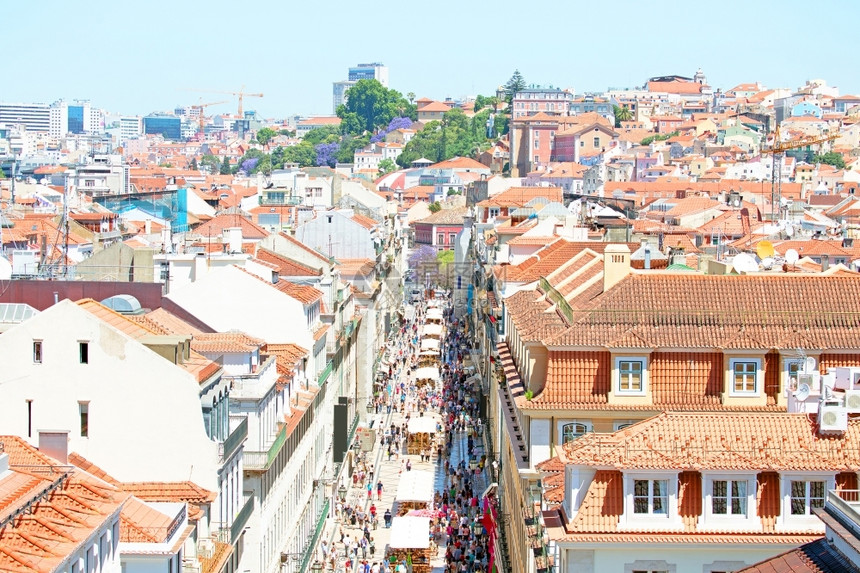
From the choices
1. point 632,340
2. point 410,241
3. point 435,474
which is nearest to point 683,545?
point 632,340

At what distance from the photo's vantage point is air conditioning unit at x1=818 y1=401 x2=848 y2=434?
23344 millimetres

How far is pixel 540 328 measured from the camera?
99.3 feet

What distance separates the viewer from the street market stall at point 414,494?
2020 inches

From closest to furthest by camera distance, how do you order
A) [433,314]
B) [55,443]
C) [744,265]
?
1. [55,443]
2. [744,265]
3. [433,314]

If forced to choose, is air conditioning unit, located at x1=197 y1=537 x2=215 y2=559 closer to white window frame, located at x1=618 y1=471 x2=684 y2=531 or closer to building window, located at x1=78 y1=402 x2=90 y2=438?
building window, located at x1=78 y1=402 x2=90 y2=438

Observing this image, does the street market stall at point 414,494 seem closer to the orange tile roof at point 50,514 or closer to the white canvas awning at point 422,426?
the white canvas awning at point 422,426

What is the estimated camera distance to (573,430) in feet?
96.4

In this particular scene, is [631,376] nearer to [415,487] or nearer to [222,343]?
[222,343]

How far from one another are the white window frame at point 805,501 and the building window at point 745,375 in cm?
552

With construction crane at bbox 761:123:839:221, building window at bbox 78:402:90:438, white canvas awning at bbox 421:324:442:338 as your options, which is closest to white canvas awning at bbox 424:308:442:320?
white canvas awning at bbox 421:324:442:338

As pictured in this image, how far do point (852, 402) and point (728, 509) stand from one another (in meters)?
2.80

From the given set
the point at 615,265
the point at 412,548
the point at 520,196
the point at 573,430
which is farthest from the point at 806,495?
the point at 520,196

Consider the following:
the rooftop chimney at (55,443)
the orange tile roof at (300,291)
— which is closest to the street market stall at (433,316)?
the orange tile roof at (300,291)

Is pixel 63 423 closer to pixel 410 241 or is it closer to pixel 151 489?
pixel 151 489
